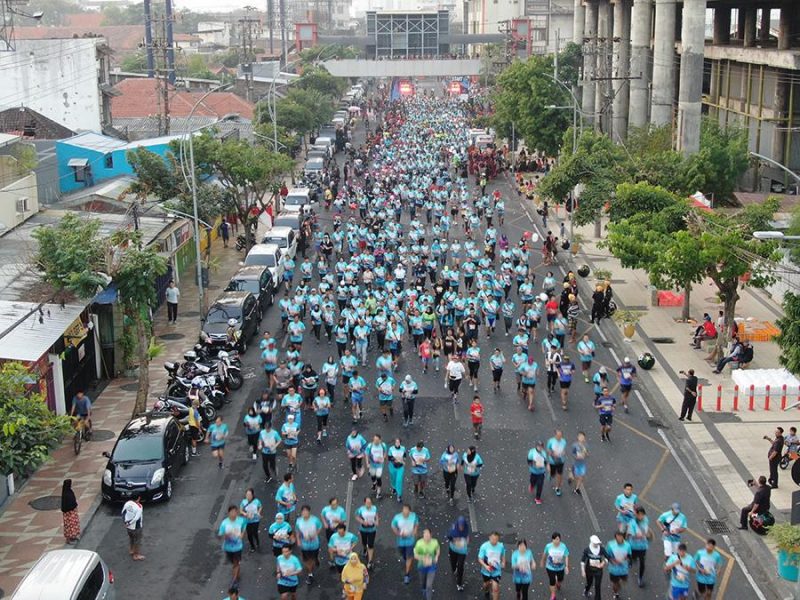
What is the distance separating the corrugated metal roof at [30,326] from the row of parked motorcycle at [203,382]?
2.71 meters

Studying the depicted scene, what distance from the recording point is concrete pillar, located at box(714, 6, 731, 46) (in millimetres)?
62062

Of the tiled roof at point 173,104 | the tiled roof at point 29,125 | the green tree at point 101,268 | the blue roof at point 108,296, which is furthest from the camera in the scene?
the tiled roof at point 173,104

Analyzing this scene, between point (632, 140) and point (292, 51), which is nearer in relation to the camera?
point (632, 140)

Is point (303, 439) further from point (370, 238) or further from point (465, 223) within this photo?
→ point (465, 223)

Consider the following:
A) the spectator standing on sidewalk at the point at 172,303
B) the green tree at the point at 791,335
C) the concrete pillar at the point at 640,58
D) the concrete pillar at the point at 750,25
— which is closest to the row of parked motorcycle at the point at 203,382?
the spectator standing on sidewalk at the point at 172,303

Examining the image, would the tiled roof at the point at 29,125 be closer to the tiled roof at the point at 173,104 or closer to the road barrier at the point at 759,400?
the tiled roof at the point at 173,104

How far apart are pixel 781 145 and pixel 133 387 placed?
122ft

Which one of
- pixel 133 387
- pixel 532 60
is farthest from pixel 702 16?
pixel 133 387

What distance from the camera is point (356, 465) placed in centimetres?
2119

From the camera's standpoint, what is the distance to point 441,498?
2036 cm

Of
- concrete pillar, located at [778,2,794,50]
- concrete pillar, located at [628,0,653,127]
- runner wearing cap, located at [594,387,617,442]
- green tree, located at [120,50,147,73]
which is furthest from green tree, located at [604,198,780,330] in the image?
green tree, located at [120,50,147,73]

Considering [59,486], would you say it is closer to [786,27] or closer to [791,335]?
[791,335]

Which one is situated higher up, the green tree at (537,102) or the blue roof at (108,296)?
the green tree at (537,102)

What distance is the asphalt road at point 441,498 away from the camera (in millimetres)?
17172
